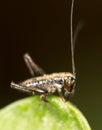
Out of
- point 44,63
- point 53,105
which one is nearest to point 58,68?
point 44,63

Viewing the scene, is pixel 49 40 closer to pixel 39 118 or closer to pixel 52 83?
pixel 52 83

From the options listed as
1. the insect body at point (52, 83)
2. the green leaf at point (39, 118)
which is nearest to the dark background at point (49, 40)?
the insect body at point (52, 83)

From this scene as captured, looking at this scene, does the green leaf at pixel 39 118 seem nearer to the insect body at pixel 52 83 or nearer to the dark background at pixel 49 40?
the insect body at pixel 52 83

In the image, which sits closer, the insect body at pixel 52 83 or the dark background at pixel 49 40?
the insect body at pixel 52 83

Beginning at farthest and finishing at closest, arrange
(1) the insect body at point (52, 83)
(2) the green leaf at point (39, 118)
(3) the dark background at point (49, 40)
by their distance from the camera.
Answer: (3) the dark background at point (49, 40) → (1) the insect body at point (52, 83) → (2) the green leaf at point (39, 118)

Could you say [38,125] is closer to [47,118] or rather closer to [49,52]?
[47,118]

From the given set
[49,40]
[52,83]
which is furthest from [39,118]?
[49,40]
